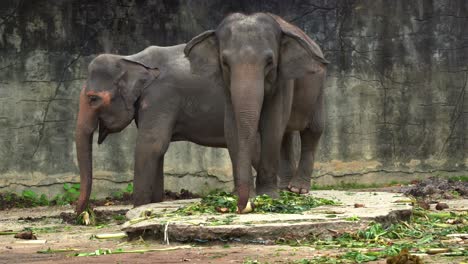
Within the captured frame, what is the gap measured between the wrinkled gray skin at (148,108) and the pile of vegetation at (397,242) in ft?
11.0

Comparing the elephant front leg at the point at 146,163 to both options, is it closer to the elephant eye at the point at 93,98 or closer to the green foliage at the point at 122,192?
the elephant eye at the point at 93,98

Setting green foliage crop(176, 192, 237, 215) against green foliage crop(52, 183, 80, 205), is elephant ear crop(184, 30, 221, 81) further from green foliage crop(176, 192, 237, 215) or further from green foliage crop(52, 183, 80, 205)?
green foliage crop(52, 183, 80, 205)

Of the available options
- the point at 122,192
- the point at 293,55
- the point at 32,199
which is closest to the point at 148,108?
the point at 293,55

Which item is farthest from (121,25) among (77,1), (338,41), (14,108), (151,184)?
(151,184)

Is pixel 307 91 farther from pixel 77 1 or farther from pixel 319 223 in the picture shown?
pixel 77 1

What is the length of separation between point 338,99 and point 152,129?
4.76 m

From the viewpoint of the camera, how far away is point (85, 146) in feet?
35.1

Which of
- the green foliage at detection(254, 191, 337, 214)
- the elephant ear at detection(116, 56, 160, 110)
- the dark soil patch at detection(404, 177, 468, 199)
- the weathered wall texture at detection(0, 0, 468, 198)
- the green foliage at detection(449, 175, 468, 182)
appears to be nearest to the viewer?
the green foliage at detection(254, 191, 337, 214)

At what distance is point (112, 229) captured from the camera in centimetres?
955

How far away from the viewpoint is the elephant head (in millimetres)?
10719

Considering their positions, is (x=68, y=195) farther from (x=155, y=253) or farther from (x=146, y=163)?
(x=155, y=253)

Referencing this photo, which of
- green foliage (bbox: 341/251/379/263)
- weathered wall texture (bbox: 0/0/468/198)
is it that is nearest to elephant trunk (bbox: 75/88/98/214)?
weathered wall texture (bbox: 0/0/468/198)

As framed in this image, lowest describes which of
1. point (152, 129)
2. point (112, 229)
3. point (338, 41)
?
point (112, 229)

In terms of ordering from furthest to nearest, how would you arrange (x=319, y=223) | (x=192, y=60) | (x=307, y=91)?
1. (x=307, y=91)
2. (x=192, y=60)
3. (x=319, y=223)
